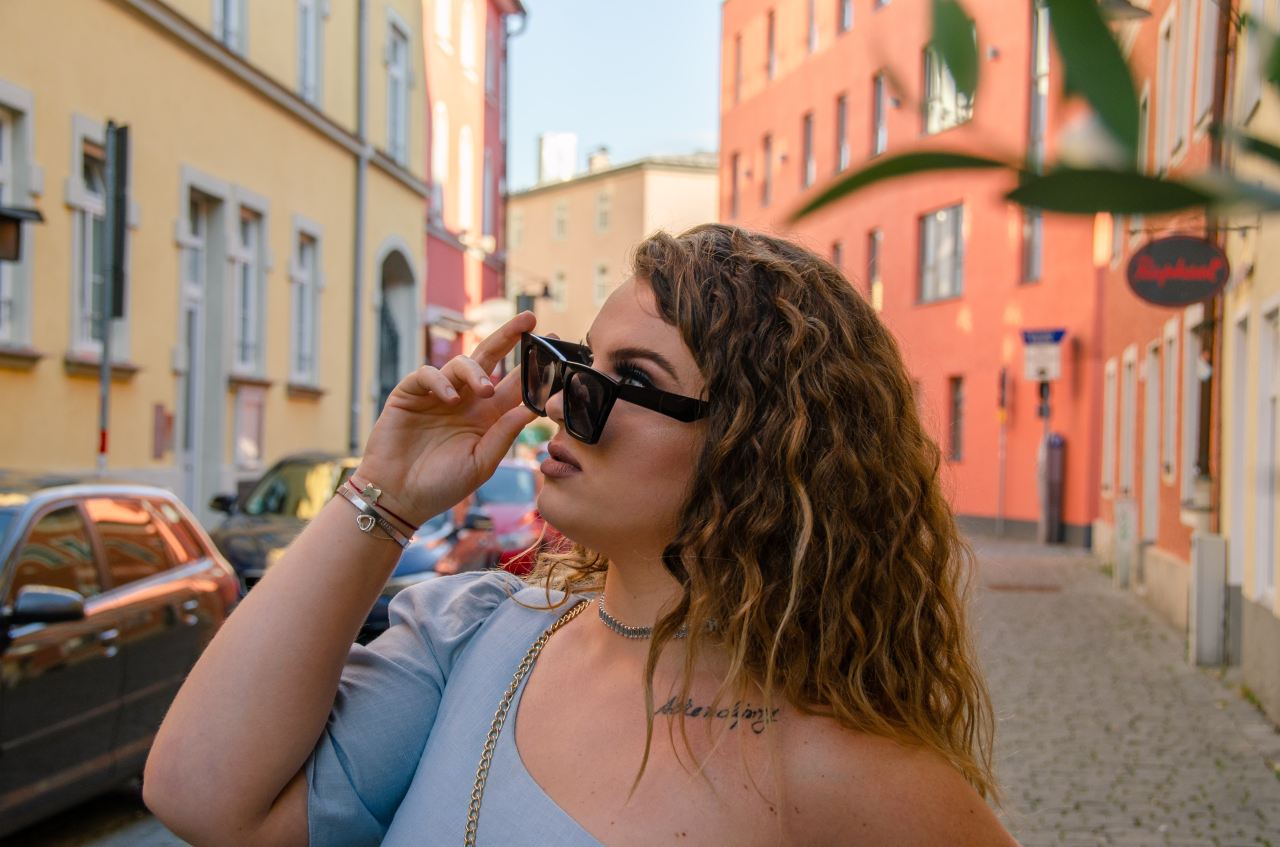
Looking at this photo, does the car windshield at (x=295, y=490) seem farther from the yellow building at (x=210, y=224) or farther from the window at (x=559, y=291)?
the window at (x=559, y=291)

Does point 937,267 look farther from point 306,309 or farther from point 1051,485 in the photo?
point 306,309

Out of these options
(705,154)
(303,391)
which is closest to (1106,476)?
(303,391)

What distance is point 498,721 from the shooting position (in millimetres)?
1851

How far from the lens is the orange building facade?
49 centimetres

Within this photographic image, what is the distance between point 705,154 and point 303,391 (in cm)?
4675

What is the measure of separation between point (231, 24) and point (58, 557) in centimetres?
1275

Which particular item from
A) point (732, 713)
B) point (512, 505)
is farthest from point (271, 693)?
point (512, 505)

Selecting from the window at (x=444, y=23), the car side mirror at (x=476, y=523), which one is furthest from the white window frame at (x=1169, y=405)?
the window at (x=444, y=23)

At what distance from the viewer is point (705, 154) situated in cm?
6431

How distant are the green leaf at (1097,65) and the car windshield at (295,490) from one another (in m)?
10.4

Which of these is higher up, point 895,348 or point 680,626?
point 895,348

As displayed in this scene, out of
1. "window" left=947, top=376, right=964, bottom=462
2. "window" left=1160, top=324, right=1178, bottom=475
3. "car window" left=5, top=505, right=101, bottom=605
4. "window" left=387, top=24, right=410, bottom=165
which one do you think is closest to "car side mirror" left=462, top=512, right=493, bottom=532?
"car window" left=5, top=505, right=101, bottom=605

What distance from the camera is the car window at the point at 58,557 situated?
5.50 meters

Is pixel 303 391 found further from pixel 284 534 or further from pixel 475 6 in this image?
pixel 475 6
